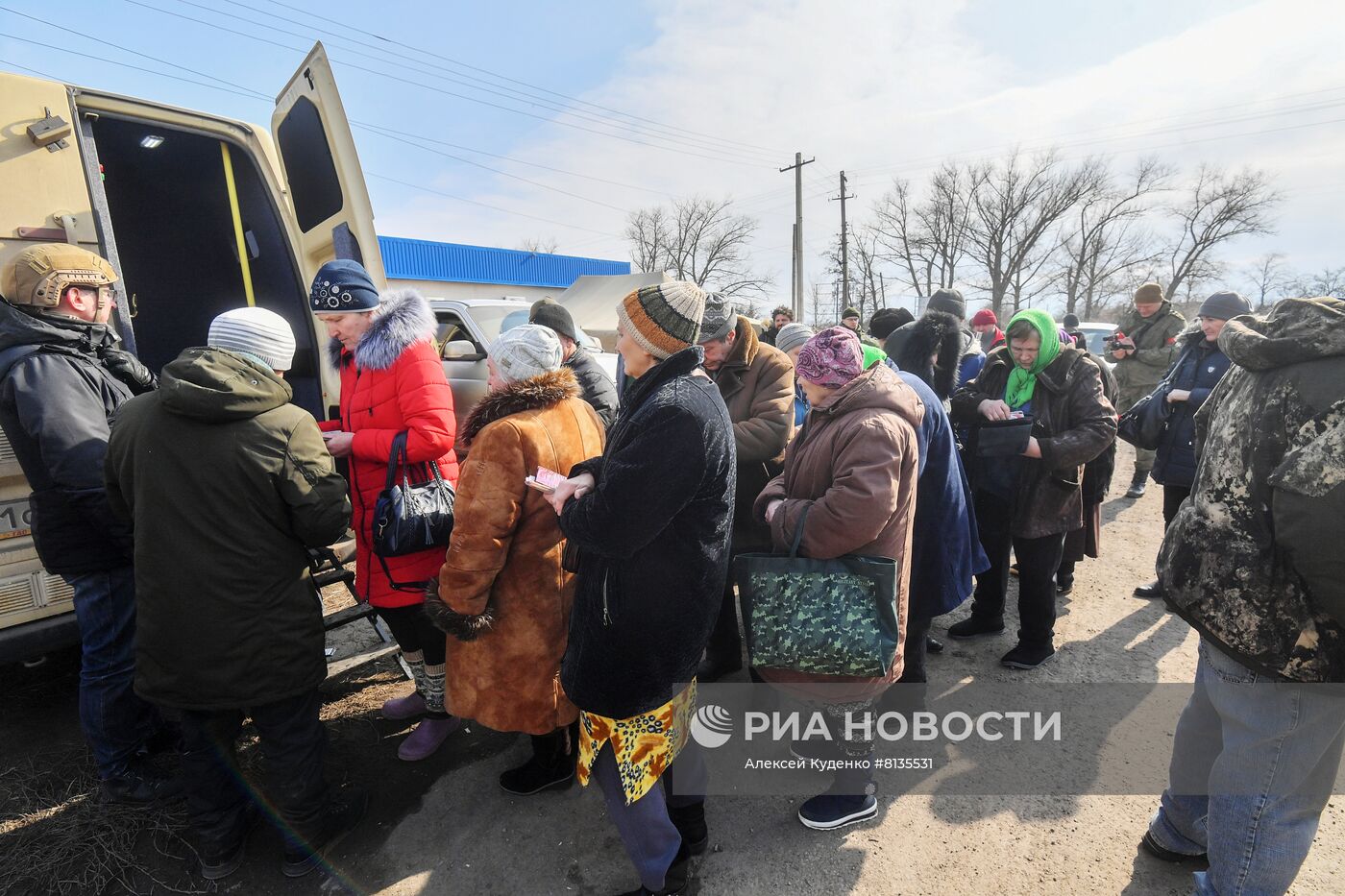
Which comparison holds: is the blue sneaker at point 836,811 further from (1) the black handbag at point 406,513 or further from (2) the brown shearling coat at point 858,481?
(1) the black handbag at point 406,513

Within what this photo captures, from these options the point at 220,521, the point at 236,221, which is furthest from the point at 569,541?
the point at 236,221

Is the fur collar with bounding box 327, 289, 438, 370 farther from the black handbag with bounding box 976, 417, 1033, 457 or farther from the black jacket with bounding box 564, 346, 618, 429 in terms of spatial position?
the black handbag with bounding box 976, 417, 1033, 457

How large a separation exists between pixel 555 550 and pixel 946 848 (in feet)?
5.66

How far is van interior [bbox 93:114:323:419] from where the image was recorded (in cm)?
436

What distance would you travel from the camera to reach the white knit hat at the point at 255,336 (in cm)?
201

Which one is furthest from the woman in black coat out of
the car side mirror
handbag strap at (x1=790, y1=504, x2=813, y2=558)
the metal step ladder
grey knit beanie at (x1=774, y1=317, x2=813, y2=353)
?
the car side mirror

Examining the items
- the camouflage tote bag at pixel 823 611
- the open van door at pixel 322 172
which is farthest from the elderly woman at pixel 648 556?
the open van door at pixel 322 172

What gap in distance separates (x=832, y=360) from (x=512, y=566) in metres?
1.27

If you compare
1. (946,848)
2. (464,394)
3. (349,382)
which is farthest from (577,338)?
(946,848)

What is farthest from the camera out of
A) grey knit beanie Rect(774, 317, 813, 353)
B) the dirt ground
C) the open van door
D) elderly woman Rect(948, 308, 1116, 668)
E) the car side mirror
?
the car side mirror

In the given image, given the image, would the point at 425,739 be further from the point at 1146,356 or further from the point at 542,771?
the point at 1146,356

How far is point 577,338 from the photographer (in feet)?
12.4

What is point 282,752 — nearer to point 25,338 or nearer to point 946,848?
point 25,338

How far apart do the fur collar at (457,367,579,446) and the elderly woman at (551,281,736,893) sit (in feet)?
1.05
